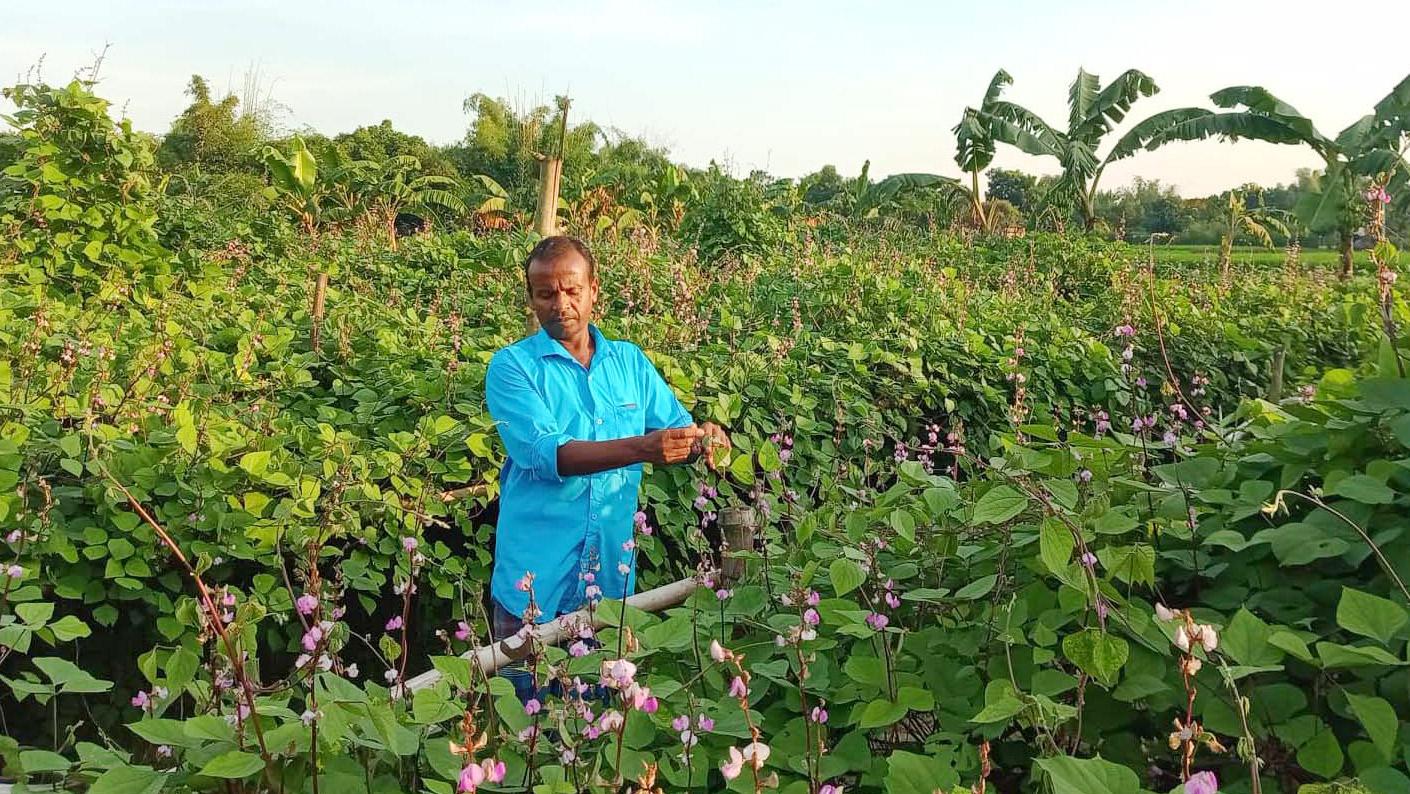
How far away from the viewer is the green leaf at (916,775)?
1182 millimetres

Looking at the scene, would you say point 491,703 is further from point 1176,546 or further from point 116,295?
point 116,295

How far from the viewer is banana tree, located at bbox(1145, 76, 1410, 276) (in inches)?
559

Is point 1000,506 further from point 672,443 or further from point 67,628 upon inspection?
point 67,628

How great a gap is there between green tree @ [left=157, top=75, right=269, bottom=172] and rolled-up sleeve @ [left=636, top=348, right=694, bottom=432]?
127 feet

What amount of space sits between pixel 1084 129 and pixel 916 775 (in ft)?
64.5

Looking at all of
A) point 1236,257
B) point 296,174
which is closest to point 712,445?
point 296,174

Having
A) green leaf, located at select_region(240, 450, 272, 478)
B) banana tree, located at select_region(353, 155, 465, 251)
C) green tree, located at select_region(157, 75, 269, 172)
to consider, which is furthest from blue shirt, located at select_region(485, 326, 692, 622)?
green tree, located at select_region(157, 75, 269, 172)

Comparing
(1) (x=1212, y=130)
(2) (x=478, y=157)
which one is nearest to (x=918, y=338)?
(1) (x=1212, y=130)

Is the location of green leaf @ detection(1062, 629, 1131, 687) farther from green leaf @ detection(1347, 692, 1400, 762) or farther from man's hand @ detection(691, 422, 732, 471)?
man's hand @ detection(691, 422, 732, 471)

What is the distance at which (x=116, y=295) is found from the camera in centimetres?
602

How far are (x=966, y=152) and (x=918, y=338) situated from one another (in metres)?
15.2

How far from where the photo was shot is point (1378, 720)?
1.13 meters

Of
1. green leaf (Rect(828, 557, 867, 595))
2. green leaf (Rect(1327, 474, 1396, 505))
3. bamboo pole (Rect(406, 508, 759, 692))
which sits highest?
green leaf (Rect(1327, 474, 1396, 505))

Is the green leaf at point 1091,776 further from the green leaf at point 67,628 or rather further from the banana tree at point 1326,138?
the banana tree at point 1326,138
